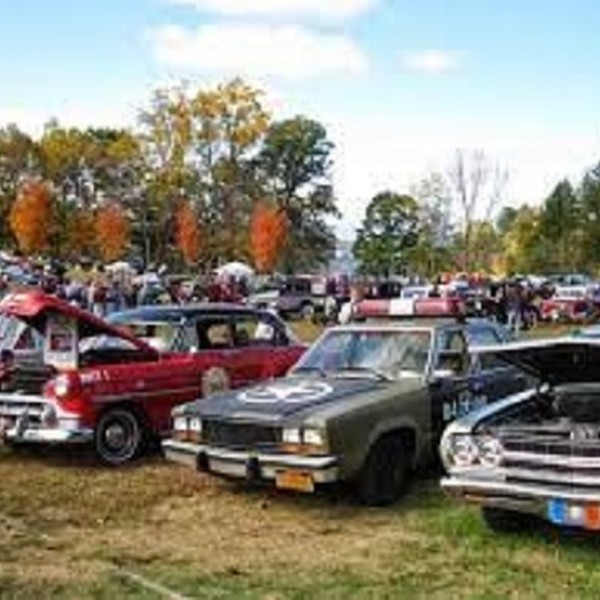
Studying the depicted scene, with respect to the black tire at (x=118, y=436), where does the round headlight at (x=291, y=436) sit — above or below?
above

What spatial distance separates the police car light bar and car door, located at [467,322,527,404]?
0.26 metres

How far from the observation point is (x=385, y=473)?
10680 mm

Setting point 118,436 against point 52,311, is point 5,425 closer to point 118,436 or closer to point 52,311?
point 118,436

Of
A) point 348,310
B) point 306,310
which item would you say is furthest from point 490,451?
point 306,310

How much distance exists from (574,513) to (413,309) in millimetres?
4187

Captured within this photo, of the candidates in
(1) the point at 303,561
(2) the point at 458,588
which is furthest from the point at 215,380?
(2) the point at 458,588

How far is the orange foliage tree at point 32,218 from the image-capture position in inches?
3187

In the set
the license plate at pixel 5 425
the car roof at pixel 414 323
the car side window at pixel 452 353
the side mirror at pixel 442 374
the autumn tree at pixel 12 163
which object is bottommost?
the license plate at pixel 5 425

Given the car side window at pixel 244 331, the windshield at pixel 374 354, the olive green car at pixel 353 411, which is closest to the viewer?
the olive green car at pixel 353 411

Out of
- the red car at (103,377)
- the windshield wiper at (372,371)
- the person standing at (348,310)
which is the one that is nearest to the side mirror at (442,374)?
the windshield wiper at (372,371)

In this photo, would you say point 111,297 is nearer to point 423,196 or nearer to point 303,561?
point 303,561

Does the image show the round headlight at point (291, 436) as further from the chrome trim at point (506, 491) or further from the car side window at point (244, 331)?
the car side window at point (244, 331)

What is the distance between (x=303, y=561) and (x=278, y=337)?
6232mm

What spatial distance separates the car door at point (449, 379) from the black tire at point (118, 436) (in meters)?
3.15
